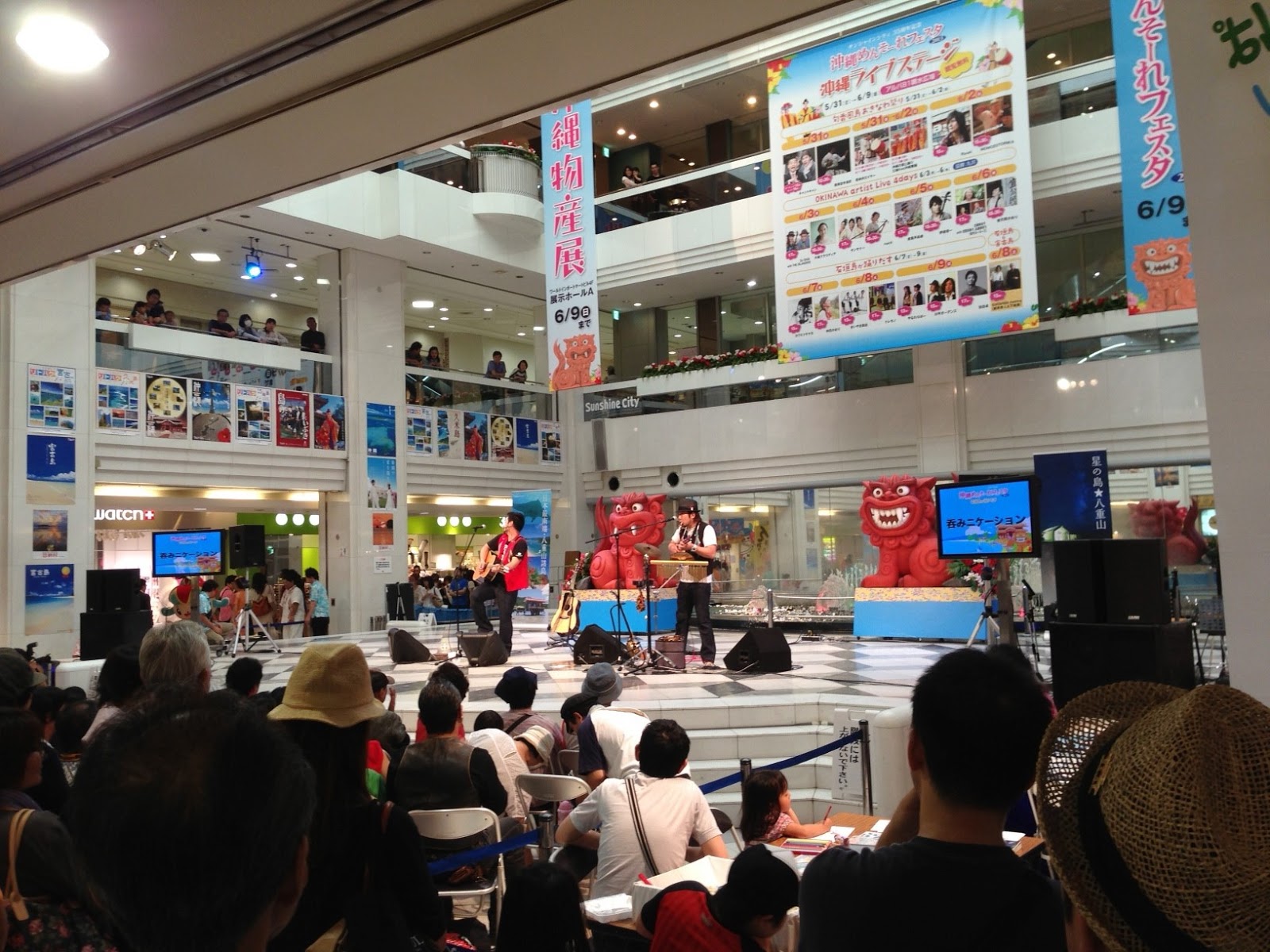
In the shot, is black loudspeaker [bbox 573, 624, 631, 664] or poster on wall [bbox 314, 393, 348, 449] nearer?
black loudspeaker [bbox 573, 624, 631, 664]

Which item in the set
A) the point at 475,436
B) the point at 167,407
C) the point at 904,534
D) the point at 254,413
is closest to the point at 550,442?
the point at 475,436

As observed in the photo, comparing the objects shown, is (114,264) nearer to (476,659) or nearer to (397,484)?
(397,484)

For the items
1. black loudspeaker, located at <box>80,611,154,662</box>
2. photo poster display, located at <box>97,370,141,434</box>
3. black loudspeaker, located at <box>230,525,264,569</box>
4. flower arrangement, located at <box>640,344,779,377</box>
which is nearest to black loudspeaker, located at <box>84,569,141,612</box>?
black loudspeaker, located at <box>80,611,154,662</box>

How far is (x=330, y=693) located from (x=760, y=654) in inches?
309

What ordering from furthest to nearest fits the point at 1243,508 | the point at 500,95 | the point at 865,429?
the point at 865,429 < the point at 500,95 < the point at 1243,508

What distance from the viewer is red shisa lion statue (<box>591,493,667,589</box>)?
13641 mm

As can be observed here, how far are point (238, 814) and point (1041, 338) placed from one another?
15745 mm

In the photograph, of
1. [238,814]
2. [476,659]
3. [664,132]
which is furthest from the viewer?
[664,132]

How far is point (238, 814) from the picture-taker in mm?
981

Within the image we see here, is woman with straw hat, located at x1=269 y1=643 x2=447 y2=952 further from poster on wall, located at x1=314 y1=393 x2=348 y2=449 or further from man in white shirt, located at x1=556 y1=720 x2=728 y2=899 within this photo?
poster on wall, located at x1=314 y1=393 x2=348 y2=449

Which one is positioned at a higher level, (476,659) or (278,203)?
(278,203)

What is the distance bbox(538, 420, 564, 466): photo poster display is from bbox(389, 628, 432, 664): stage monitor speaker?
1014 centimetres

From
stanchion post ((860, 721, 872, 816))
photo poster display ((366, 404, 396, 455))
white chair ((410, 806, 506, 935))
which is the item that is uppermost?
photo poster display ((366, 404, 396, 455))

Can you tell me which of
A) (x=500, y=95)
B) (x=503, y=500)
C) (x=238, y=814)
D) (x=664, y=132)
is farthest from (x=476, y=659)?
(x=664, y=132)
